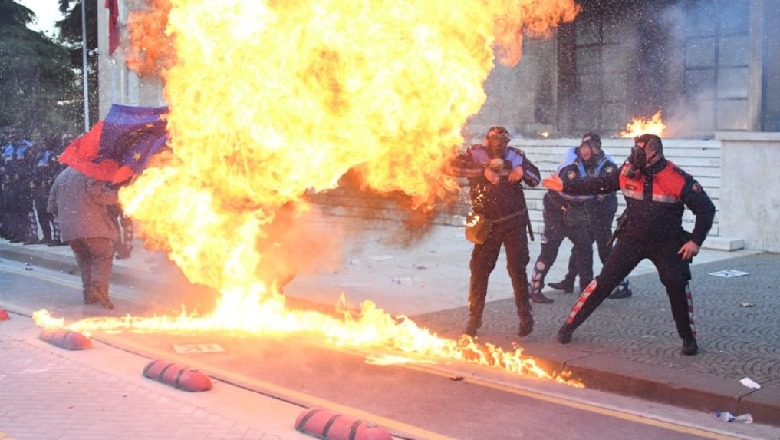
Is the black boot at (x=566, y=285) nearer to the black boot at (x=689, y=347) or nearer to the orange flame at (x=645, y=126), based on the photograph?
the black boot at (x=689, y=347)

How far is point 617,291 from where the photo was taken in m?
9.31

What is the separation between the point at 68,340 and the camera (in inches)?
295

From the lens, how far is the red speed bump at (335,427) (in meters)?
4.96

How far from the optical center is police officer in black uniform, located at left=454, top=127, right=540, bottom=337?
24.9 feet

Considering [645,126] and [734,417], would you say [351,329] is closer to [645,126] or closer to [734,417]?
[734,417]

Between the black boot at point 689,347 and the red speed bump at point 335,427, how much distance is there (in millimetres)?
2833

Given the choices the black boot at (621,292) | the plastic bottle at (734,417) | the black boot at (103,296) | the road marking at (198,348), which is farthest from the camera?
the black boot at (103,296)

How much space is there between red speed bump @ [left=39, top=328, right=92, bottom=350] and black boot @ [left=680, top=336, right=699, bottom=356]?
15.7 ft

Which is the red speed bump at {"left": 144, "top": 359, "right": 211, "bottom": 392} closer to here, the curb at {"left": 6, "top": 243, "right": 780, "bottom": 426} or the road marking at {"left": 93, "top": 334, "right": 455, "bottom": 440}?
the road marking at {"left": 93, "top": 334, "right": 455, "bottom": 440}

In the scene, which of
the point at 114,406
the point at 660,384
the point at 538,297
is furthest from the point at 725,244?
the point at 114,406

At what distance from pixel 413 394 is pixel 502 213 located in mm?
2046

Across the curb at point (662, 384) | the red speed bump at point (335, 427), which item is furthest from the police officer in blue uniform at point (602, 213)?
the red speed bump at point (335, 427)

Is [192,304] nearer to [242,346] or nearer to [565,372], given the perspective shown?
[242,346]

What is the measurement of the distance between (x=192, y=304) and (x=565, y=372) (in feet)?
15.6
